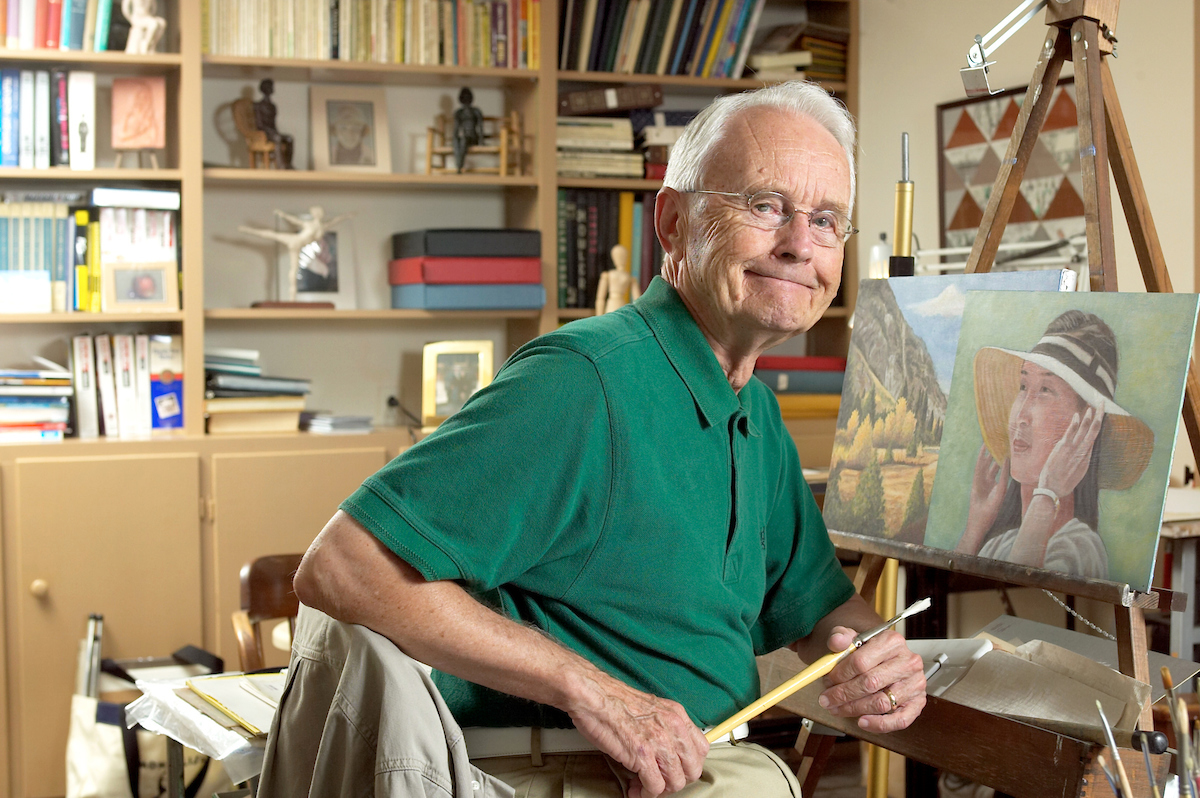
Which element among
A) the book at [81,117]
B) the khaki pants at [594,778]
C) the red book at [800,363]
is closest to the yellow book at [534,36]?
the red book at [800,363]

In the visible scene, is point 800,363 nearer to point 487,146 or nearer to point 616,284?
point 616,284

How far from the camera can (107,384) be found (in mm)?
3141

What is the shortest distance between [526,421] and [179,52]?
2598mm

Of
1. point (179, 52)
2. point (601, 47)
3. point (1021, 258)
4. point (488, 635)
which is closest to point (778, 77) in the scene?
point (601, 47)

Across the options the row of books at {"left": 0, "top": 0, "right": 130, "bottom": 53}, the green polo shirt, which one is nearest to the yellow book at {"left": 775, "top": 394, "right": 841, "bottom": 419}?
the green polo shirt

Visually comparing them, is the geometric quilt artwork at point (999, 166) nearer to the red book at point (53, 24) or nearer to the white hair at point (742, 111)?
the white hair at point (742, 111)

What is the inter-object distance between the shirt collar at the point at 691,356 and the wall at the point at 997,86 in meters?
0.79

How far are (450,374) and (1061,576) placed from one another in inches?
85.0

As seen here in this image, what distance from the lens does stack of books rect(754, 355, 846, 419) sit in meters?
3.40

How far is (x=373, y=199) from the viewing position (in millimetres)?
3521

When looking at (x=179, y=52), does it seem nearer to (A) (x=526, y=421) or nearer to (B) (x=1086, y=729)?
(A) (x=526, y=421)

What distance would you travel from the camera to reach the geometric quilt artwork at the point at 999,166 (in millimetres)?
2928

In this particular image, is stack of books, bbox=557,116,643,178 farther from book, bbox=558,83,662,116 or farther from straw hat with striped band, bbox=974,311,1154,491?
straw hat with striped band, bbox=974,311,1154,491

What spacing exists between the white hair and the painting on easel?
1.37 feet
